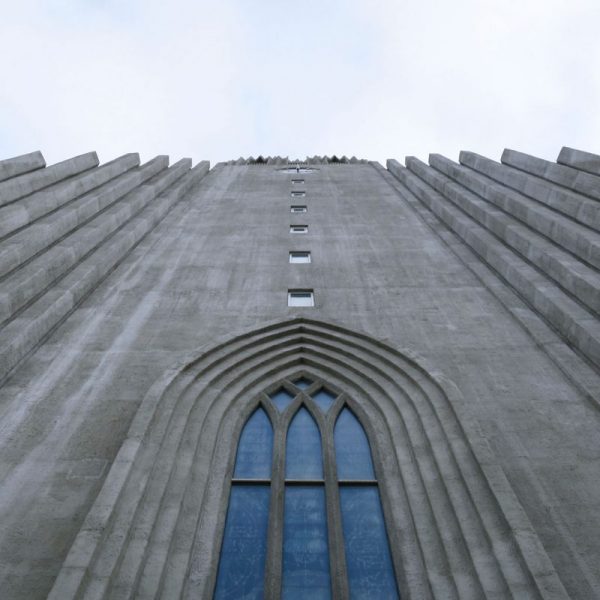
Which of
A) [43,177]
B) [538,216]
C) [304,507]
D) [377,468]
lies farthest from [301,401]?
[43,177]

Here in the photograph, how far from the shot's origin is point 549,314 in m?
12.7

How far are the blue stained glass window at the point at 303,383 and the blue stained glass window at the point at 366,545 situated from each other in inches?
109

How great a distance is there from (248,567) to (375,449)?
9.68ft

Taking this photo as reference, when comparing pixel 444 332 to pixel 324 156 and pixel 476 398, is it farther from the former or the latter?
pixel 324 156

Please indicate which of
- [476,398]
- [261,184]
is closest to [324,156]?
[261,184]

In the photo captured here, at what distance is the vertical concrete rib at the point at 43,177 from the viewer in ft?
49.0

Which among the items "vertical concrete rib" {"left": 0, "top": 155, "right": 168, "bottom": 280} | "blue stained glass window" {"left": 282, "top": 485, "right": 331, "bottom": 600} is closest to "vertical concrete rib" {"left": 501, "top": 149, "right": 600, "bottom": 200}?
"blue stained glass window" {"left": 282, "top": 485, "right": 331, "bottom": 600}

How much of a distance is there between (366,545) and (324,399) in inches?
136

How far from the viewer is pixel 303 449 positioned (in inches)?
401

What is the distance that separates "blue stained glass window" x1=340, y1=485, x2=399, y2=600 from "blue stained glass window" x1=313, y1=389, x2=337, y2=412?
2066mm

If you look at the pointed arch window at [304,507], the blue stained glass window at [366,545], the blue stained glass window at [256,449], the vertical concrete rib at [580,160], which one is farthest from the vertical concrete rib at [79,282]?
the vertical concrete rib at [580,160]

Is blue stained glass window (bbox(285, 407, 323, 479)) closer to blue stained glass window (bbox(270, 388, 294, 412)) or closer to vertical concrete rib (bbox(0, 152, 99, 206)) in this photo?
blue stained glass window (bbox(270, 388, 294, 412))

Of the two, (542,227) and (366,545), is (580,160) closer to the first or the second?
(542,227)

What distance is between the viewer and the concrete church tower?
766cm
